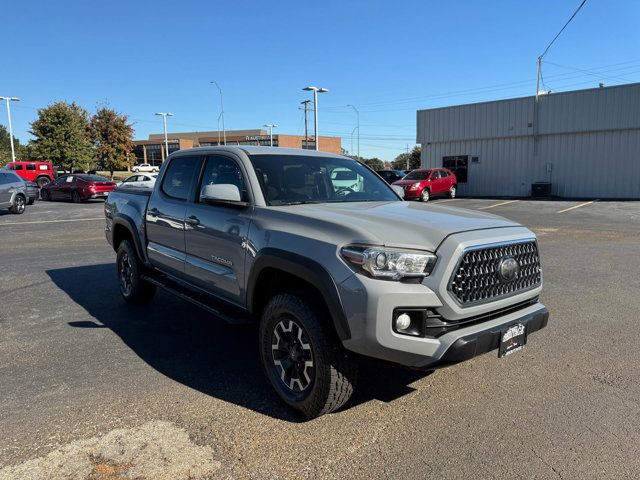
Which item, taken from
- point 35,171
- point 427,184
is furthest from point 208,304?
point 35,171

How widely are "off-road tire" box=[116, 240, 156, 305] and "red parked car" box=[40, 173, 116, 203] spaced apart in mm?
20276

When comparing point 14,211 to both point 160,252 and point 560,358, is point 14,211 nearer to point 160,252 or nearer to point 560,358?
point 160,252

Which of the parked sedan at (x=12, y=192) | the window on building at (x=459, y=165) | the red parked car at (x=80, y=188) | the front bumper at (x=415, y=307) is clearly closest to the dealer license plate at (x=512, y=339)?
the front bumper at (x=415, y=307)

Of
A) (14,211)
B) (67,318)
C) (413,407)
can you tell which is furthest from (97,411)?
(14,211)

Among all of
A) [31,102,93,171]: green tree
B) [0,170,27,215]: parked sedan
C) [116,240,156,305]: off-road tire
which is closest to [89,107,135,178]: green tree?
[31,102,93,171]: green tree

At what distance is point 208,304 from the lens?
14.2 ft

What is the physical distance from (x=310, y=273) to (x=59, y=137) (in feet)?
168

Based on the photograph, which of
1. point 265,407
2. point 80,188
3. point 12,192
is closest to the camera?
Answer: point 265,407

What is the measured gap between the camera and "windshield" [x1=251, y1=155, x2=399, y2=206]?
13.7 ft

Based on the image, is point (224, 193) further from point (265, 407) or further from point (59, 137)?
point (59, 137)

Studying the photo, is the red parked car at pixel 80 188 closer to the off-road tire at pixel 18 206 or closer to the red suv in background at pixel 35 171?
the off-road tire at pixel 18 206

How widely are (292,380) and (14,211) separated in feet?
65.9

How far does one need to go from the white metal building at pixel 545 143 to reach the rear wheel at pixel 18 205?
23.7m

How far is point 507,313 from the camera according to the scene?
3443 millimetres
